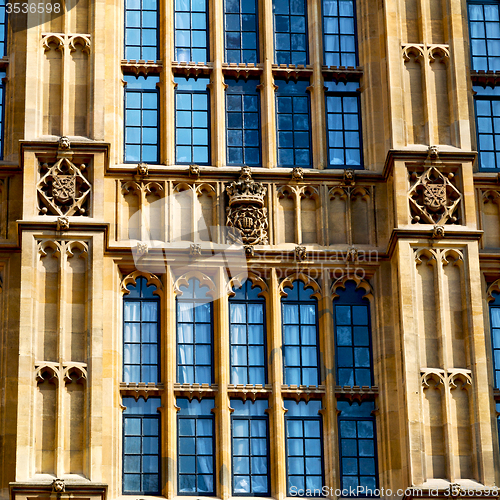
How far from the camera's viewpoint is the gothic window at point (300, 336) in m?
31.7

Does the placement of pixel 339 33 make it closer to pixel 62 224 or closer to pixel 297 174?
pixel 297 174

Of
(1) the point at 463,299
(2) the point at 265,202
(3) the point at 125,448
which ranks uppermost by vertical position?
(2) the point at 265,202

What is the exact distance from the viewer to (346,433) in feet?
103

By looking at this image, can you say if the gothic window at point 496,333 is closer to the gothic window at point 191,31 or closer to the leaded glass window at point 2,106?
the gothic window at point 191,31

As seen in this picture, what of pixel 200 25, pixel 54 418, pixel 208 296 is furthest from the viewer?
pixel 200 25

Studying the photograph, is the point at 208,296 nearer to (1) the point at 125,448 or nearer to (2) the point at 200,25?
(1) the point at 125,448

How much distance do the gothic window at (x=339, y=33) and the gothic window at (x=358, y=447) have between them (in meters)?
7.45

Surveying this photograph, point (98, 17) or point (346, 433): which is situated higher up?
point (98, 17)

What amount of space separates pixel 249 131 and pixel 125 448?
705cm

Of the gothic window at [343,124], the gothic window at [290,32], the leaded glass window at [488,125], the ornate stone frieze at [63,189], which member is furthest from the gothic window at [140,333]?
the leaded glass window at [488,125]

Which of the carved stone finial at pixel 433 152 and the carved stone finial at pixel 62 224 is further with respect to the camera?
the carved stone finial at pixel 433 152

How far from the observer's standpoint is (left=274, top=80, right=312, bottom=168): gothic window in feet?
111

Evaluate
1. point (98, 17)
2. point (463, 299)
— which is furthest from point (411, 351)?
point (98, 17)

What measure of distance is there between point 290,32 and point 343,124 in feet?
7.63
